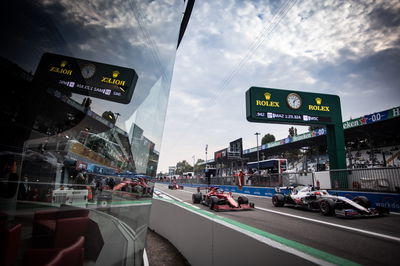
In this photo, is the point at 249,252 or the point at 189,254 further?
the point at 189,254

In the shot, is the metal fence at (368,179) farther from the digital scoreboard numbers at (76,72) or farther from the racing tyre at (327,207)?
the digital scoreboard numbers at (76,72)

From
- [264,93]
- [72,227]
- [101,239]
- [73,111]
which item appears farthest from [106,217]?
[264,93]

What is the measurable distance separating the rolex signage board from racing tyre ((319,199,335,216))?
5626mm

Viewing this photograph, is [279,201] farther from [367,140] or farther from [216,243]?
[367,140]

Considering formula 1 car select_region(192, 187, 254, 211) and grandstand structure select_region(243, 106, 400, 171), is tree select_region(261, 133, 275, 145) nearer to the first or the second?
grandstand structure select_region(243, 106, 400, 171)

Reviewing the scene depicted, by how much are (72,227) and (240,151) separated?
32002 millimetres

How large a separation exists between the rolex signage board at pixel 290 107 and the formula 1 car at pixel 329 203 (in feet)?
14.6

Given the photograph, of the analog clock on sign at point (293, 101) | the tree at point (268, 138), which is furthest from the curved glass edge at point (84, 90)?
the tree at point (268, 138)

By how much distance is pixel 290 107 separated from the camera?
10844mm

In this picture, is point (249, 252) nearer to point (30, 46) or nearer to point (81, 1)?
point (81, 1)

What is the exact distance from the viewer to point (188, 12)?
365 centimetres

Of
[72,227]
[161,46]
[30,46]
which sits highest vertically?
[161,46]

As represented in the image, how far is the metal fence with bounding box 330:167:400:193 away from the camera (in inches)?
259

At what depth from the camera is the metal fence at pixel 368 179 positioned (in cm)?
657
